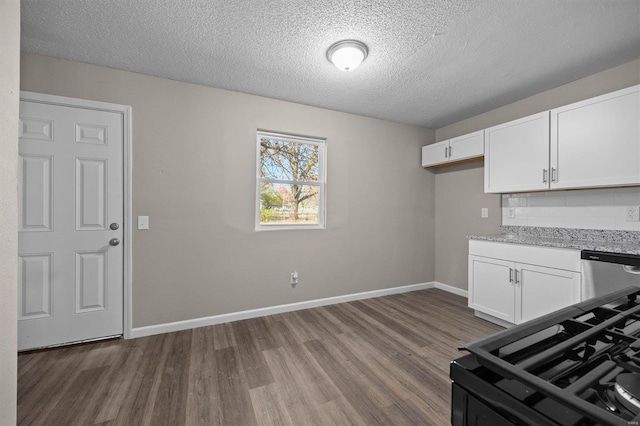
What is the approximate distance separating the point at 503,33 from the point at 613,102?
3.83ft

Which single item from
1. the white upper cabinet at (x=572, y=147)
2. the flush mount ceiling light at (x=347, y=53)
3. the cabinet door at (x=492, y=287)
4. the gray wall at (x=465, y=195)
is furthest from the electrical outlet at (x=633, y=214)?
the flush mount ceiling light at (x=347, y=53)

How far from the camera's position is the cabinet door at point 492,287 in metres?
2.72

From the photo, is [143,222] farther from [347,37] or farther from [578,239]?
[578,239]

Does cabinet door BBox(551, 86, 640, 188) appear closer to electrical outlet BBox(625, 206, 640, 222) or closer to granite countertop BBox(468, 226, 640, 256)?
electrical outlet BBox(625, 206, 640, 222)

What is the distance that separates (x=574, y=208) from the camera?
9.16 feet

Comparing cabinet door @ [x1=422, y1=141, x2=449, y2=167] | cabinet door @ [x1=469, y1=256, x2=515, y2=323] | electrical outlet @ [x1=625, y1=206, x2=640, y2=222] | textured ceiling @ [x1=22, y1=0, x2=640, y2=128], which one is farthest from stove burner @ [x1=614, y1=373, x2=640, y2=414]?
cabinet door @ [x1=422, y1=141, x2=449, y2=167]

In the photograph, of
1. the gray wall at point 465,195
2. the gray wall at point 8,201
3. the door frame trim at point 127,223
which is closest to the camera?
the gray wall at point 8,201

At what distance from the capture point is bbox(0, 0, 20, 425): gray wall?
1.28 meters

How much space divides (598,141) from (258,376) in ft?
11.1

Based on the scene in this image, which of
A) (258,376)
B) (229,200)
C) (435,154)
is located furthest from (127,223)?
(435,154)

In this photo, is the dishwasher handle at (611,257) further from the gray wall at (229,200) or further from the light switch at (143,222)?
the light switch at (143,222)

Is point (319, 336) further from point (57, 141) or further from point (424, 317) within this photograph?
point (57, 141)

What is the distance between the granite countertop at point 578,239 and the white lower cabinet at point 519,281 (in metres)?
0.07

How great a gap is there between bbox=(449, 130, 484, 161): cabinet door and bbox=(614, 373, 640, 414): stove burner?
335cm
